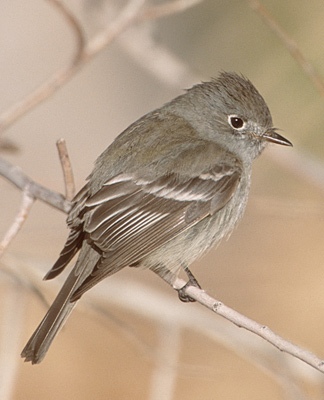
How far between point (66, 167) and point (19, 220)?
0.42m

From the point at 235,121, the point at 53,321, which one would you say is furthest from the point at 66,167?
the point at 235,121

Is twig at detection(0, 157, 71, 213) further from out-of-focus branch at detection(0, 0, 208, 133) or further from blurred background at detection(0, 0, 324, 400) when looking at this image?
blurred background at detection(0, 0, 324, 400)

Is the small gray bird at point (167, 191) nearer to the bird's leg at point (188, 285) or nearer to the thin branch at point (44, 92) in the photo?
the bird's leg at point (188, 285)

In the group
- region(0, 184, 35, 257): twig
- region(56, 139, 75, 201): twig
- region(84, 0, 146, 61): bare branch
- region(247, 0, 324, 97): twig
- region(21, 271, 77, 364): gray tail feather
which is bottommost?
region(21, 271, 77, 364): gray tail feather

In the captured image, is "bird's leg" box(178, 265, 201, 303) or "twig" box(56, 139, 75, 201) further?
"bird's leg" box(178, 265, 201, 303)

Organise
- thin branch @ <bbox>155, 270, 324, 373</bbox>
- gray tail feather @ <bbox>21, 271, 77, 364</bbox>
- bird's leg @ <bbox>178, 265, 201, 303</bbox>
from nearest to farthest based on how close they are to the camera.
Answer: thin branch @ <bbox>155, 270, 324, 373</bbox> → gray tail feather @ <bbox>21, 271, 77, 364</bbox> → bird's leg @ <bbox>178, 265, 201, 303</bbox>

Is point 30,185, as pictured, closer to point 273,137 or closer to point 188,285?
point 188,285

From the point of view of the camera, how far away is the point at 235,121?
3.97 metres

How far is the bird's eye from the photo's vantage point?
3.96 metres

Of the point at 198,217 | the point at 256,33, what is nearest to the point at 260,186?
the point at 256,33

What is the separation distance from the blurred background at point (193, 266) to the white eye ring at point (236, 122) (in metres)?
0.50

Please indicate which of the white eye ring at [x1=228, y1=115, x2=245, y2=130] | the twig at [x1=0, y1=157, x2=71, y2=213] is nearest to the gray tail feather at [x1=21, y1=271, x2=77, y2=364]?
the twig at [x1=0, y1=157, x2=71, y2=213]

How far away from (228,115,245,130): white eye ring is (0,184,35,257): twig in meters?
1.26

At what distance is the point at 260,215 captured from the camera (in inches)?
257
